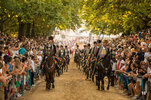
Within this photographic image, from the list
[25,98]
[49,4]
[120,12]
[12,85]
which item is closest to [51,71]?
[25,98]

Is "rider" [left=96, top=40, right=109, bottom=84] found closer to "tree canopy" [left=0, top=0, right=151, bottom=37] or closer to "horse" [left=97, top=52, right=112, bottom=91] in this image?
"horse" [left=97, top=52, right=112, bottom=91]

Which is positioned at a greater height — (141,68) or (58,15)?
(58,15)

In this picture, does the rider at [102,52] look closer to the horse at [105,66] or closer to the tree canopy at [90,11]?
the horse at [105,66]

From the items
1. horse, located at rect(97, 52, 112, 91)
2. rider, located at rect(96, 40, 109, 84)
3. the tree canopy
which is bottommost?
horse, located at rect(97, 52, 112, 91)

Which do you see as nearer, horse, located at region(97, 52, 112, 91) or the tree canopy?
horse, located at region(97, 52, 112, 91)

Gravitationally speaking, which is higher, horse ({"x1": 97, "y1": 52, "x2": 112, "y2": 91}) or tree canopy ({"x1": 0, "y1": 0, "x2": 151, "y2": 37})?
tree canopy ({"x1": 0, "y1": 0, "x2": 151, "y2": 37})

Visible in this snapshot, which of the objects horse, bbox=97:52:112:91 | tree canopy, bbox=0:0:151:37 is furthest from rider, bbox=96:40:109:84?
tree canopy, bbox=0:0:151:37

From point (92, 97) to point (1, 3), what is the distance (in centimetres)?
1703

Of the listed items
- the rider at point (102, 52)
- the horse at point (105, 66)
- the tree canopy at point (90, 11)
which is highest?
the tree canopy at point (90, 11)

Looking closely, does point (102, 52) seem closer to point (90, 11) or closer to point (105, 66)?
point (105, 66)

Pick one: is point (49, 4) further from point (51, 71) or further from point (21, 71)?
point (21, 71)

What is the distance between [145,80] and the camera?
402 inches

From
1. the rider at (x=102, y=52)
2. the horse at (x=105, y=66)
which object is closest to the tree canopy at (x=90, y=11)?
the rider at (x=102, y=52)

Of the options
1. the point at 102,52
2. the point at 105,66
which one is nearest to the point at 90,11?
the point at 102,52
